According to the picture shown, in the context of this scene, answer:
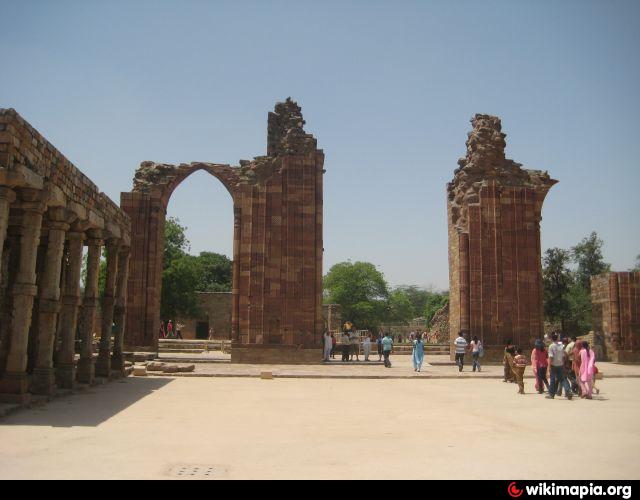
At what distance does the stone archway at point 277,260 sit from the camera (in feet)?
74.7

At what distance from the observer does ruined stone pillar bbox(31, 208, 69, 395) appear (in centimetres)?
1117

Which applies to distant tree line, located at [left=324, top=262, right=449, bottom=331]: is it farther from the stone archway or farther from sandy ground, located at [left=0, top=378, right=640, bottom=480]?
sandy ground, located at [left=0, top=378, right=640, bottom=480]

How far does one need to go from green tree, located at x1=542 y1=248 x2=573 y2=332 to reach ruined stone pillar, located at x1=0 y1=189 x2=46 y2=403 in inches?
1620

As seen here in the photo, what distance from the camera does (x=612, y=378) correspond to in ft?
60.8

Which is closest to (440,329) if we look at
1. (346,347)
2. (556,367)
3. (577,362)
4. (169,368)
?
(346,347)

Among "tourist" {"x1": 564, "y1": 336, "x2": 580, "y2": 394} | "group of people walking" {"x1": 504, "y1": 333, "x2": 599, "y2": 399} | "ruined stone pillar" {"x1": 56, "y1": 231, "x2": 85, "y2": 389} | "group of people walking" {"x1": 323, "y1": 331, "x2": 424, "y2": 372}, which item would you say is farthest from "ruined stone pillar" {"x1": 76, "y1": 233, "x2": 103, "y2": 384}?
"tourist" {"x1": 564, "y1": 336, "x2": 580, "y2": 394}

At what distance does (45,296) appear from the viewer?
11.4 metres

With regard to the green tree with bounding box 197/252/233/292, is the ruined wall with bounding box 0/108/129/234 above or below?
below

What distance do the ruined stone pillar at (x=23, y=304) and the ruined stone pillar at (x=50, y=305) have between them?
93 centimetres

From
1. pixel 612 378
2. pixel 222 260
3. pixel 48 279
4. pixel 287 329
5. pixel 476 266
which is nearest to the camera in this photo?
pixel 48 279
